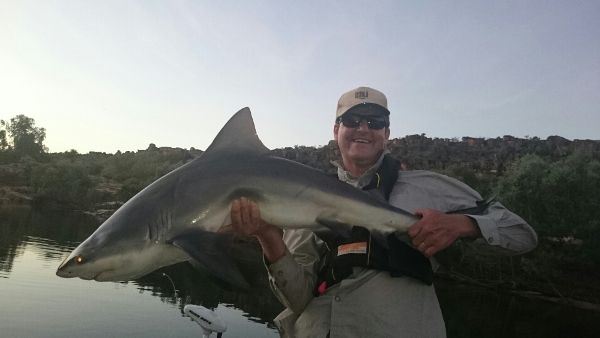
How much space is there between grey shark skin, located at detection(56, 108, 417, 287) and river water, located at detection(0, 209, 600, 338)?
15.7 metres

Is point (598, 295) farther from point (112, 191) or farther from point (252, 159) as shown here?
point (112, 191)

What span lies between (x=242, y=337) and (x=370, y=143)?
21153mm

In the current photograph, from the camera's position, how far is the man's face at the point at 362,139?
4320 millimetres

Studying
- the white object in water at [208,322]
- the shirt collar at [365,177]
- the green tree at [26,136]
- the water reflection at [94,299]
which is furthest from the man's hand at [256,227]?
the green tree at [26,136]

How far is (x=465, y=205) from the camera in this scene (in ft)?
12.7

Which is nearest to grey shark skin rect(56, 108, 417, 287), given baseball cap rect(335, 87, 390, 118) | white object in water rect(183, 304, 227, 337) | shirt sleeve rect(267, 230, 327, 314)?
shirt sleeve rect(267, 230, 327, 314)

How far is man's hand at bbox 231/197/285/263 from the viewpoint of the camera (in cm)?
353

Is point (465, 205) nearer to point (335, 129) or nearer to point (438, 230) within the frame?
point (438, 230)

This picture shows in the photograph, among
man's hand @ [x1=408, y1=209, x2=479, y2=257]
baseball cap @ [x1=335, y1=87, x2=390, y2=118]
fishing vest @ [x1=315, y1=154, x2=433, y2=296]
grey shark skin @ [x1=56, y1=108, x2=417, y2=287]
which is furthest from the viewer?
baseball cap @ [x1=335, y1=87, x2=390, y2=118]

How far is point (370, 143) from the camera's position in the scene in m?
4.33

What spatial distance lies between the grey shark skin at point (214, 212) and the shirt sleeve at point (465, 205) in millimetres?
476

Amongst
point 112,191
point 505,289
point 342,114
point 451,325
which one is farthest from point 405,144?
point 342,114

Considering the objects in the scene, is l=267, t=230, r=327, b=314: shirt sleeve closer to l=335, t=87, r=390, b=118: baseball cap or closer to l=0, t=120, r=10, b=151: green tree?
l=335, t=87, r=390, b=118: baseball cap

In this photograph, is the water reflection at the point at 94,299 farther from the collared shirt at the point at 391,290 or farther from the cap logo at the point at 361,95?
the cap logo at the point at 361,95
